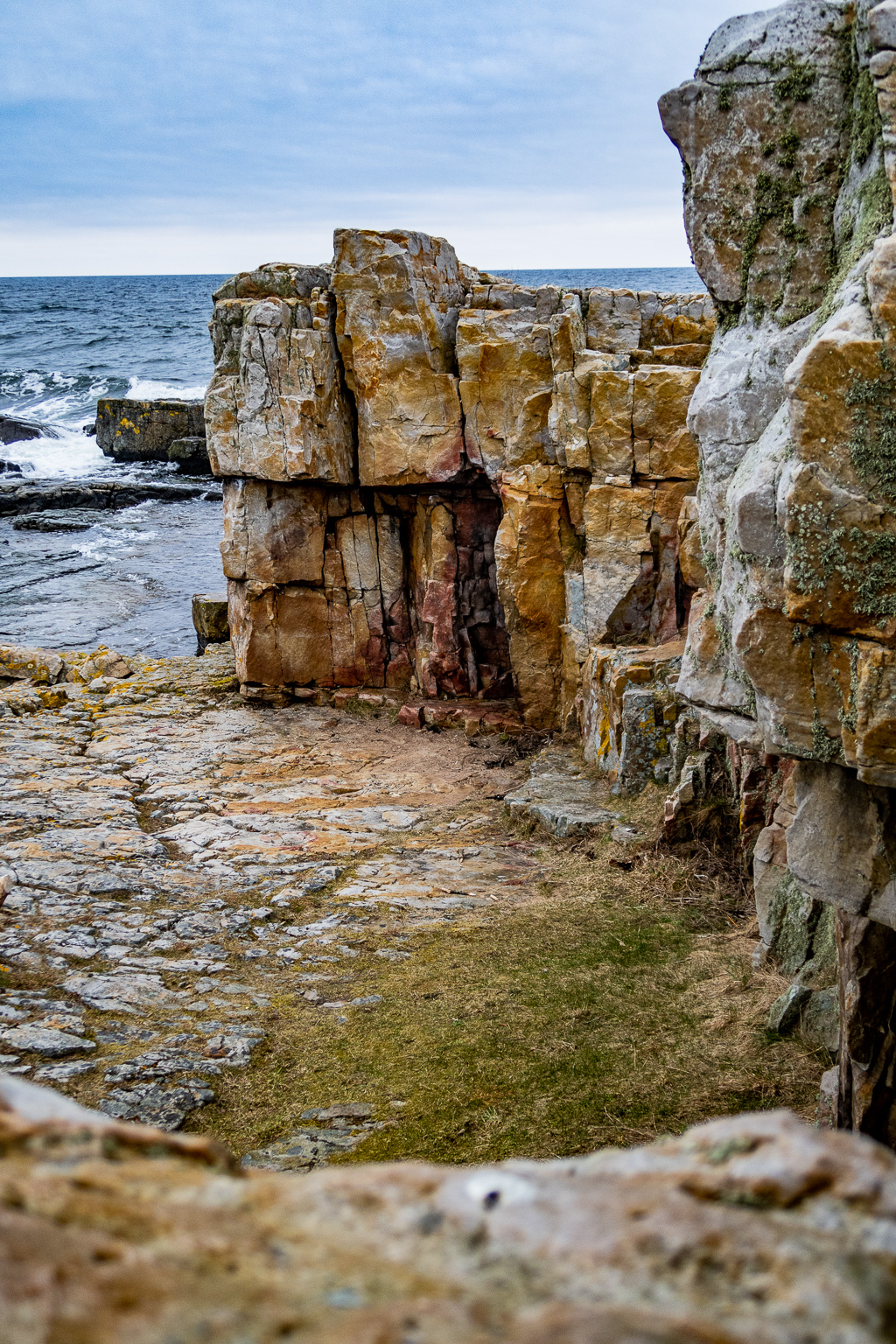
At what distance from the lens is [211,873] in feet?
36.8

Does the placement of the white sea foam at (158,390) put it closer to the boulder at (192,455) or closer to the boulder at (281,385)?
the boulder at (192,455)

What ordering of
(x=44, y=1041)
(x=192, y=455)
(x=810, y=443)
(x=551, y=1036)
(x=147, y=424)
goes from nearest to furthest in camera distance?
1. (x=810, y=443)
2. (x=44, y=1041)
3. (x=551, y=1036)
4. (x=192, y=455)
5. (x=147, y=424)

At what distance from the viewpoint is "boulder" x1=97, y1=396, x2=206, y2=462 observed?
43.2 m

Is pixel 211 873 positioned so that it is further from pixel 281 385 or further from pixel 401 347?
pixel 401 347

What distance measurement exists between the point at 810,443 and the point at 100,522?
33400 mm

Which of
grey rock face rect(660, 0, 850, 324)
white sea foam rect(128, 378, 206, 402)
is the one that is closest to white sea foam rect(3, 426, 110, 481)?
white sea foam rect(128, 378, 206, 402)

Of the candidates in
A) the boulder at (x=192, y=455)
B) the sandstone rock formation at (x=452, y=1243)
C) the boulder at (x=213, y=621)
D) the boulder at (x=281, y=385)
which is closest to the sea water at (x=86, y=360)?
the boulder at (x=192, y=455)

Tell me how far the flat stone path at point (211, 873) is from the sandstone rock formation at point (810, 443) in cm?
341

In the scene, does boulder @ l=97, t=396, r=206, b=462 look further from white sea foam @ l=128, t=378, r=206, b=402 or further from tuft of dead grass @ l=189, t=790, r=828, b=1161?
tuft of dead grass @ l=189, t=790, r=828, b=1161

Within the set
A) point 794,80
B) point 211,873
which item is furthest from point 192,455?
point 794,80

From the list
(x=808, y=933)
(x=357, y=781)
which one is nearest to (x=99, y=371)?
(x=357, y=781)

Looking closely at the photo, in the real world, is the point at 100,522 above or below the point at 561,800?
above

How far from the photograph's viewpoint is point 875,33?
4574mm

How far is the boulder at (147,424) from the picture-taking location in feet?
142
